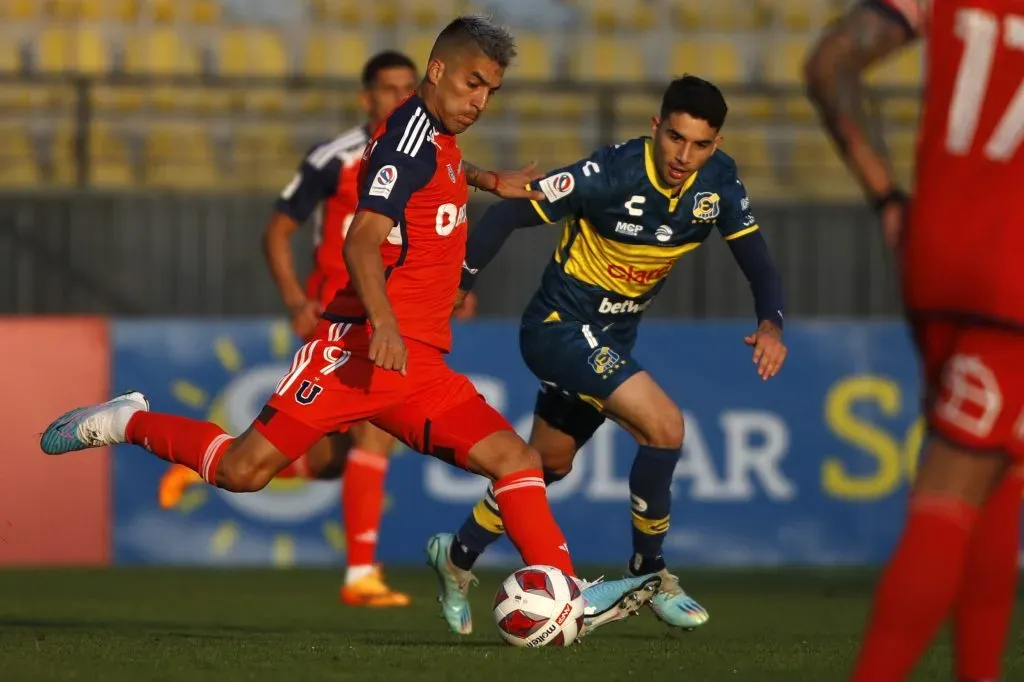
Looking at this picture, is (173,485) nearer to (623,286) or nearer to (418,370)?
(623,286)

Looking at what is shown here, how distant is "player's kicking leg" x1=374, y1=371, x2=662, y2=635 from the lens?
547 cm

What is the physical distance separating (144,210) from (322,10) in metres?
2.62

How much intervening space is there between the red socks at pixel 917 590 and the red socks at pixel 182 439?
8.69 ft

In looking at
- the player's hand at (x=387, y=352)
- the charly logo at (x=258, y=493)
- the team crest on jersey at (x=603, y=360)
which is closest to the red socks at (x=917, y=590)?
the player's hand at (x=387, y=352)

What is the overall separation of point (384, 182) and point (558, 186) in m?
1.33

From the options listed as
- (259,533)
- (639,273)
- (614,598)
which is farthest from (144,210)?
(614,598)

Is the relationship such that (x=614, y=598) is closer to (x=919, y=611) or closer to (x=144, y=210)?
(x=919, y=611)

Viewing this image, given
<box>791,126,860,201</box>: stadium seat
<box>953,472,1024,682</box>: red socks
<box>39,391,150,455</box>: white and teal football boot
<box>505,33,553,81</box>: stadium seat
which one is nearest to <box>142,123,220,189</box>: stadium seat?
<box>505,33,553,81</box>: stadium seat

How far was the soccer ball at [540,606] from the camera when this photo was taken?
5.36 metres

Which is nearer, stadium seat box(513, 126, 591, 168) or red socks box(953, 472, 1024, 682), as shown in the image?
red socks box(953, 472, 1024, 682)

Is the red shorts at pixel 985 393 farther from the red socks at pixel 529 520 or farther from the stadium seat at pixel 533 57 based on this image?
the stadium seat at pixel 533 57

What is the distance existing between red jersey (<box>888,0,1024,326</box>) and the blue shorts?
9.49 ft

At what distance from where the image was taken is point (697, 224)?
6.52m

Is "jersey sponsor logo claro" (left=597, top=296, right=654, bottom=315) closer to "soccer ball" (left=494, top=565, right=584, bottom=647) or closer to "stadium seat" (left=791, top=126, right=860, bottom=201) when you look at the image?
"soccer ball" (left=494, top=565, right=584, bottom=647)
